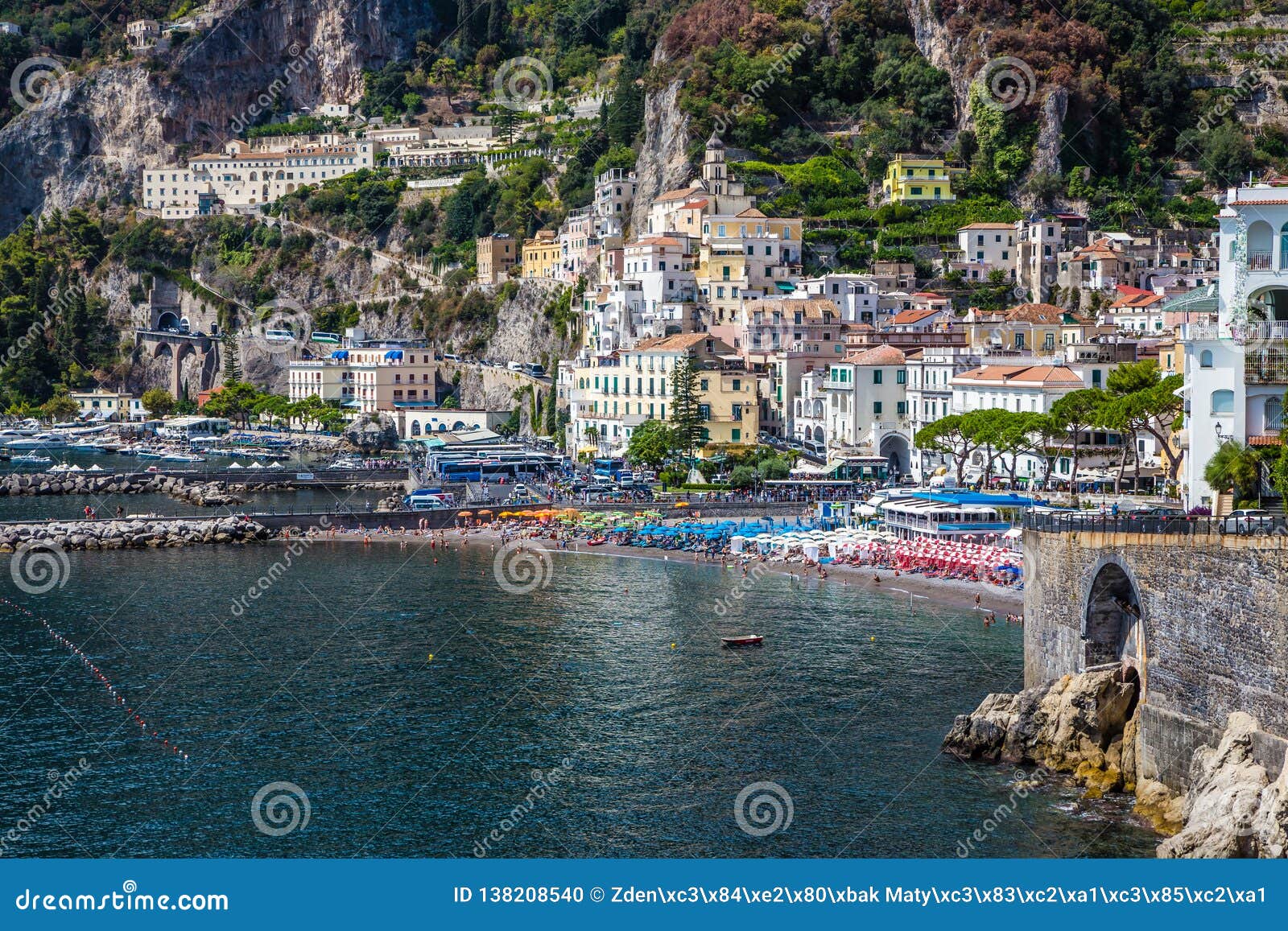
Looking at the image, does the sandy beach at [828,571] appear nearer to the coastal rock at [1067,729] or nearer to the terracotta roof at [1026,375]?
the terracotta roof at [1026,375]

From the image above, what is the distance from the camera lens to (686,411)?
238ft

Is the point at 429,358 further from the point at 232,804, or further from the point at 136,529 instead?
the point at 232,804

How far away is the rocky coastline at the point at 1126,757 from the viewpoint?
22672 mm

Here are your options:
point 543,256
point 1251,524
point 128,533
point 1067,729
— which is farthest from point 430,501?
point 1251,524

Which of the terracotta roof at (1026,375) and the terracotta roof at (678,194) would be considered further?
the terracotta roof at (678,194)

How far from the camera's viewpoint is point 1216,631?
25.1m

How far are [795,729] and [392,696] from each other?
28.8 ft

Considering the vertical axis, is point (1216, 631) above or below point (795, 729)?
above

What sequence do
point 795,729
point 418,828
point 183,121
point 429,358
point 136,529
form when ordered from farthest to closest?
point 183,121 → point 429,358 → point 136,529 → point 795,729 → point 418,828

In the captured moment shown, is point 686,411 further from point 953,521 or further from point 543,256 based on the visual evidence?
point 543,256

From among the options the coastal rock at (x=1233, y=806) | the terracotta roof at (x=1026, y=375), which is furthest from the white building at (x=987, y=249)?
the coastal rock at (x=1233, y=806)

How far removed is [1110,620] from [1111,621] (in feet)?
0.10

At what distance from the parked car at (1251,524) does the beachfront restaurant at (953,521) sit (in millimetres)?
23525

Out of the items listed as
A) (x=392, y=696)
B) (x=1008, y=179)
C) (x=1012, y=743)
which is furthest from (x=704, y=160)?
(x=1012, y=743)
